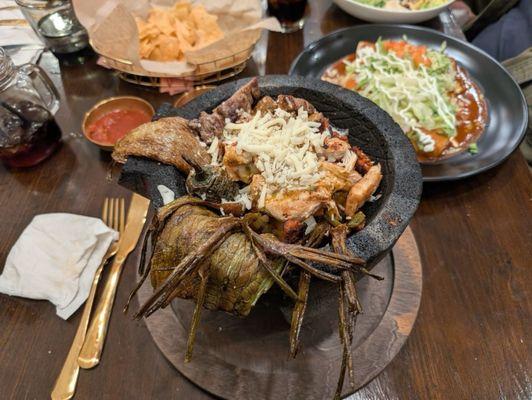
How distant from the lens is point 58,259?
1.28 metres

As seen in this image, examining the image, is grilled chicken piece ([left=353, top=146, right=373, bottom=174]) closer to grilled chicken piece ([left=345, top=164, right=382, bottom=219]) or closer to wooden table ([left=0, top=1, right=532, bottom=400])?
grilled chicken piece ([left=345, top=164, right=382, bottom=219])

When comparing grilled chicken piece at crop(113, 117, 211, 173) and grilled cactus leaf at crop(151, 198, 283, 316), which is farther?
grilled chicken piece at crop(113, 117, 211, 173)

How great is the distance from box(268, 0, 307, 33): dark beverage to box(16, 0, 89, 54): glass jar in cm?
100

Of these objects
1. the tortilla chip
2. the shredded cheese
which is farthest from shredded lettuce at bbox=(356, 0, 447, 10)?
the shredded cheese

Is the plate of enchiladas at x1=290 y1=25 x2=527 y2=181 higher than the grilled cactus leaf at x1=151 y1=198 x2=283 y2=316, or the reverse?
the grilled cactus leaf at x1=151 y1=198 x2=283 y2=316

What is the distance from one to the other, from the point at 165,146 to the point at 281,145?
289mm

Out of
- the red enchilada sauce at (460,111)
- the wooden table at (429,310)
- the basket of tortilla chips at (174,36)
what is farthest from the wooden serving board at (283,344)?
the basket of tortilla chips at (174,36)

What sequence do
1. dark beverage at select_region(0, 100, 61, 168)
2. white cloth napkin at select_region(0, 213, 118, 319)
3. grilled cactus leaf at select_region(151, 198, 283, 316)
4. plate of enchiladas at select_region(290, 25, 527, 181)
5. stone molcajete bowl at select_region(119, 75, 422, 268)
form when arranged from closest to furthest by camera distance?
grilled cactus leaf at select_region(151, 198, 283, 316) → stone molcajete bowl at select_region(119, 75, 422, 268) → white cloth napkin at select_region(0, 213, 118, 319) → dark beverage at select_region(0, 100, 61, 168) → plate of enchiladas at select_region(290, 25, 527, 181)

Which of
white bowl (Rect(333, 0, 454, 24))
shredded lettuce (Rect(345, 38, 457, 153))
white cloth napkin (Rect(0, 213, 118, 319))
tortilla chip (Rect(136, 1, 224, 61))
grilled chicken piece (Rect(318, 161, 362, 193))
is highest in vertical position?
grilled chicken piece (Rect(318, 161, 362, 193))

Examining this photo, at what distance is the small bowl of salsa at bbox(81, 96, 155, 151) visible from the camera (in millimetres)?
1593

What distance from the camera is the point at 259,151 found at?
1.00 meters

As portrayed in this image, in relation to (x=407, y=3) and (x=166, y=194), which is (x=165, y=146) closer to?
(x=166, y=194)

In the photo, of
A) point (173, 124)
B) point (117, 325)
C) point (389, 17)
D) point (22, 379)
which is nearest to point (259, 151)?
point (173, 124)

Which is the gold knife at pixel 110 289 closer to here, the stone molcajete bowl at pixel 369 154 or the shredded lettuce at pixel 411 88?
the stone molcajete bowl at pixel 369 154
